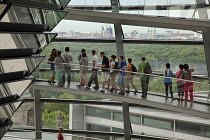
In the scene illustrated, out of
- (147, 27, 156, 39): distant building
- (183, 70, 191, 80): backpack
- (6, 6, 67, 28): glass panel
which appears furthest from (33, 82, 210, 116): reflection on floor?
(6, 6, 67, 28): glass panel

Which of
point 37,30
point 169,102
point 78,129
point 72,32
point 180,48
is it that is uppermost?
point 72,32

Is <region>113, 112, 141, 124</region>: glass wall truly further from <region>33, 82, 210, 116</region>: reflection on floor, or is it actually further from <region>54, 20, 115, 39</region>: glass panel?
<region>54, 20, 115, 39</region>: glass panel

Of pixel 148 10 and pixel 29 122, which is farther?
pixel 29 122

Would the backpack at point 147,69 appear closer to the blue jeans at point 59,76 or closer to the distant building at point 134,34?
the blue jeans at point 59,76

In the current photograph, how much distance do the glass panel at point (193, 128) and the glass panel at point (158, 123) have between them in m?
0.38

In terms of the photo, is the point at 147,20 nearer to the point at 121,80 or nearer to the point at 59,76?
the point at 121,80

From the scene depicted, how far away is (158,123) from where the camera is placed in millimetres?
17281

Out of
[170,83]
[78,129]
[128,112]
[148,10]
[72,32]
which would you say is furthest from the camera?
[72,32]

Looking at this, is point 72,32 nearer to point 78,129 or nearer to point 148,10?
point 78,129

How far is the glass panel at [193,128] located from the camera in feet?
53.0

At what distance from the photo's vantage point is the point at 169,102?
12945 mm

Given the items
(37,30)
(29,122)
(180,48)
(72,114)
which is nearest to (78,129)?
(72,114)

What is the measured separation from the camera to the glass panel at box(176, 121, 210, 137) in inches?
635

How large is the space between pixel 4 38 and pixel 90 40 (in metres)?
13.2
